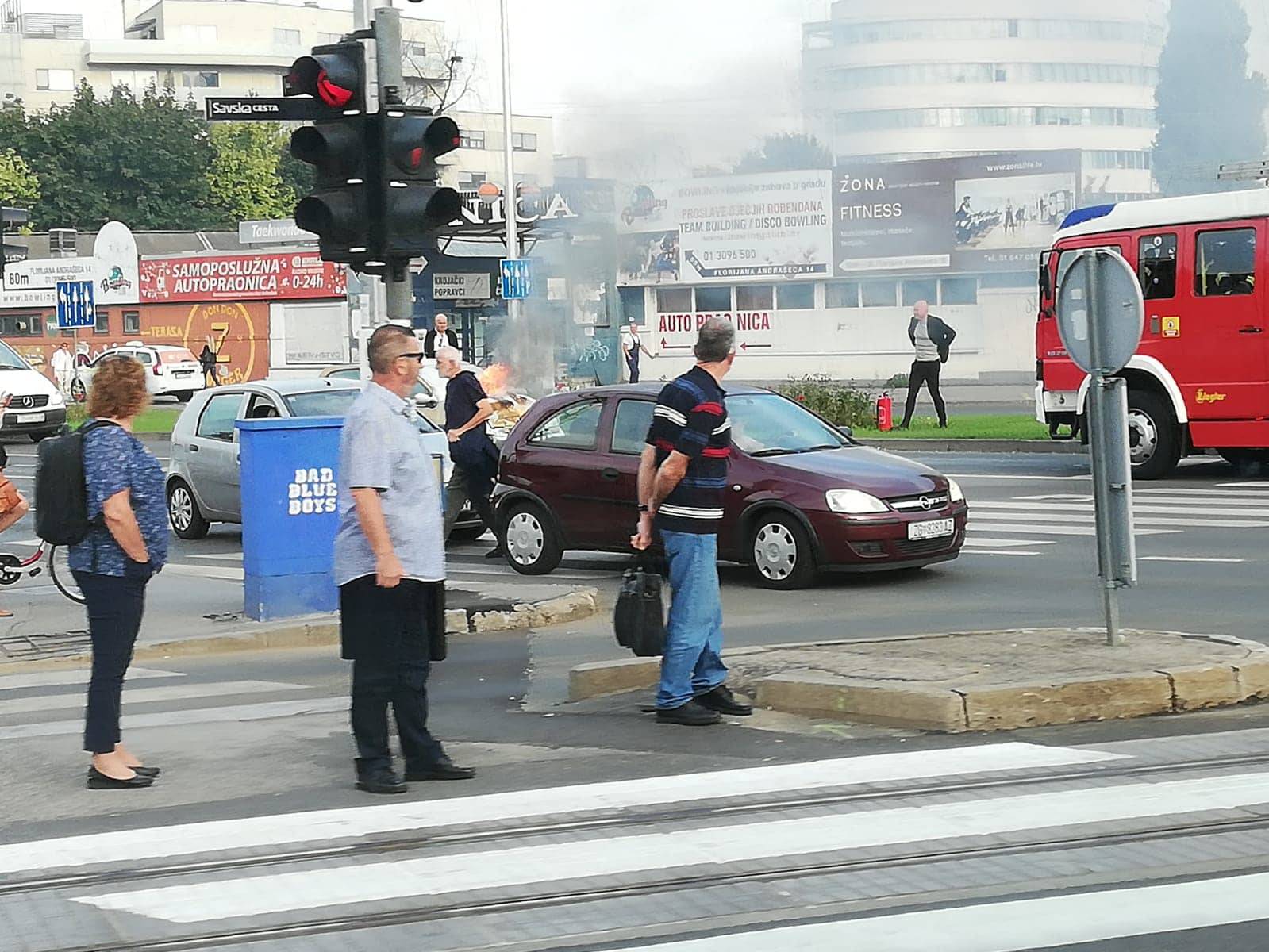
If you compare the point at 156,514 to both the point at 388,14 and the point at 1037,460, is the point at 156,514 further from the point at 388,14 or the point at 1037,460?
the point at 1037,460

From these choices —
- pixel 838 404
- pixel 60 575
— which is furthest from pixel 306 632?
pixel 838 404

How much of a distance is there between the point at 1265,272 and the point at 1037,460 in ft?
→ 16.0

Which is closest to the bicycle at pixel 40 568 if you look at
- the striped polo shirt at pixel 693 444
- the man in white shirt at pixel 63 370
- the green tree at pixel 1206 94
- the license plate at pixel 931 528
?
the license plate at pixel 931 528

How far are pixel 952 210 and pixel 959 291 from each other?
227 cm

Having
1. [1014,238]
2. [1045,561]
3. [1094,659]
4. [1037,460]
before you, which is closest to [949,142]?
[1014,238]

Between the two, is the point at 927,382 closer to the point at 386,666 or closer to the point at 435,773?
the point at 435,773

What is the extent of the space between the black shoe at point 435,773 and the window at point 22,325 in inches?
2253

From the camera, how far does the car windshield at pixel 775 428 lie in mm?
14141

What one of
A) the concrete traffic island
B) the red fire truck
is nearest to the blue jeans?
the concrete traffic island

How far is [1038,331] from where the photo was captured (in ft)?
72.9

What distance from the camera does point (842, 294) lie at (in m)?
52.0

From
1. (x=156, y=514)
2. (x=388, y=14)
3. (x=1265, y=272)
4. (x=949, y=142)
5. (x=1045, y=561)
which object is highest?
(x=949, y=142)

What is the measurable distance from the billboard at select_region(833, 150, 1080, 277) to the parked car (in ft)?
78.8

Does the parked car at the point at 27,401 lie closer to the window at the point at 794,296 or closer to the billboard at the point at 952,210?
the window at the point at 794,296
